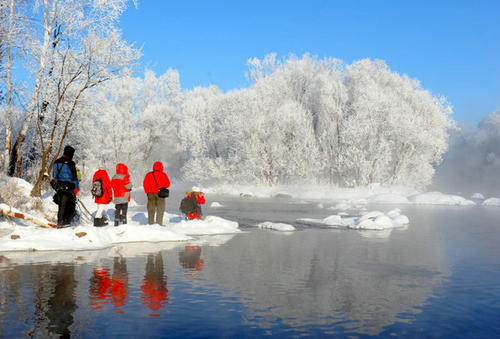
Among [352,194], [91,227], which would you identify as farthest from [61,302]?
[352,194]

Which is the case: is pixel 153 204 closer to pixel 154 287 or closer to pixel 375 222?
pixel 154 287

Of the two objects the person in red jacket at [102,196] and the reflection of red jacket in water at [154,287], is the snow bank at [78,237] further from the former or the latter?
the reflection of red jacket in water at [154,287]

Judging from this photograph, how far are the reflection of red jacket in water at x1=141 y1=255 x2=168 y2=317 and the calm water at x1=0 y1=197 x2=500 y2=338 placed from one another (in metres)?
0.02

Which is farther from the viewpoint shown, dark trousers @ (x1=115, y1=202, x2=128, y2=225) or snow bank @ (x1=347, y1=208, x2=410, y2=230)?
snow bank @ (x1=347, y1=208, x2=410, y2=230)

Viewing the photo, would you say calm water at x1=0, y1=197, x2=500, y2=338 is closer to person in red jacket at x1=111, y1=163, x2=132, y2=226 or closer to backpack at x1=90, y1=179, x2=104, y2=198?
backpack at x1=90, y1=179, x2=104, y2=198

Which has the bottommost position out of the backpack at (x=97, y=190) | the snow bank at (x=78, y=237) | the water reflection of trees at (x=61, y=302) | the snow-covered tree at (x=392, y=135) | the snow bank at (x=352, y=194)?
the water reflection of trees at (x=61, y=302)

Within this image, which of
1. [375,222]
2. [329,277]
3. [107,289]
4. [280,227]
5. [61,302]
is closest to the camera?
[61,302]

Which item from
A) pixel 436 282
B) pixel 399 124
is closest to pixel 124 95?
pixel 399 124

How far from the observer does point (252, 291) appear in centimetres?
Answer: 720

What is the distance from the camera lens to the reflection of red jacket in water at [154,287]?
20.9ft

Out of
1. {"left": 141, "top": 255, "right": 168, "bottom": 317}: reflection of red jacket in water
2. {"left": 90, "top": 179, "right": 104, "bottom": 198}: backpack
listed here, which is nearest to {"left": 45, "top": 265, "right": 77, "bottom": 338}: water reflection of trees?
{"left": 141, "top": 255, "right": 168, "bottom": 317}: reflection of red jacket in water

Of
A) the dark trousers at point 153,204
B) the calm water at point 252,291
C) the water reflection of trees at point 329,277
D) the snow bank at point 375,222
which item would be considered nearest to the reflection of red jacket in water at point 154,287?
the calm water at point 252,291

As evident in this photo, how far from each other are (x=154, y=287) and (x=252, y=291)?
4.84 feet

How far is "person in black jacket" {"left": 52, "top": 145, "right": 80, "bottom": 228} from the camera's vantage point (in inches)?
447
